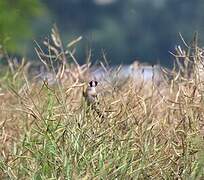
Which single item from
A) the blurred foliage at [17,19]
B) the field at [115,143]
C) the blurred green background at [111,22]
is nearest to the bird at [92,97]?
the field at [115,143]

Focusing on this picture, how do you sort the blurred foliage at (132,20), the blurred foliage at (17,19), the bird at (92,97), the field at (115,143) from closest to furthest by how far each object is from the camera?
the field at (115,143) → the bird at (92,97) → the blurred foliage at (17,19) → the blurred foliage at (132,20)

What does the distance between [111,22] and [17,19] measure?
1.21m

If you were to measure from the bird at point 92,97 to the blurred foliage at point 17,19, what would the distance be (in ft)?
10.2

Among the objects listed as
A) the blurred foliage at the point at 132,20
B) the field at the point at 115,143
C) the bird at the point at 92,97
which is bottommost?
the blurred foliage at the point at 132,20

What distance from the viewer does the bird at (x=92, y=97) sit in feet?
8.75

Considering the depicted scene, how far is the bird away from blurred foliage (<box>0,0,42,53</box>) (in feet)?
10.2

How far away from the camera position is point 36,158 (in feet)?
8.14

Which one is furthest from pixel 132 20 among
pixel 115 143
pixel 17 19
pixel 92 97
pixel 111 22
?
pixel 115 143

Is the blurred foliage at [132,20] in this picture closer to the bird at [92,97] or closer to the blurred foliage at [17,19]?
the blurred foliage at [17,19]

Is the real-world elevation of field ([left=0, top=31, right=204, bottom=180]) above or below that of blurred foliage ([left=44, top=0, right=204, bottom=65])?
above

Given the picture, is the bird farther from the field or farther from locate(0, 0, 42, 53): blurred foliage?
locate(0, 0, 42, 53): blurred foliage

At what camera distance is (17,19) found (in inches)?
247

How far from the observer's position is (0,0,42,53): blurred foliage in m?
6.07

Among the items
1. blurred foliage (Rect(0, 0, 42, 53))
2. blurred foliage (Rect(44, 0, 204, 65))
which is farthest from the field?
blurred foliage (Rect(44, 0, 204, 65))
